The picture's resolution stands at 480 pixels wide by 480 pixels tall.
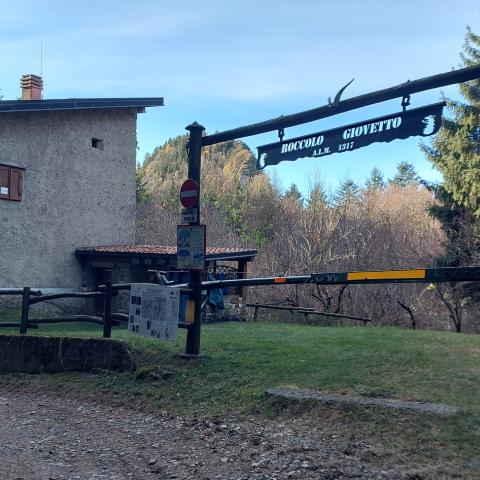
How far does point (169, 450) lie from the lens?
5.71 m

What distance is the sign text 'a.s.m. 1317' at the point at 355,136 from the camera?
6.99 meters

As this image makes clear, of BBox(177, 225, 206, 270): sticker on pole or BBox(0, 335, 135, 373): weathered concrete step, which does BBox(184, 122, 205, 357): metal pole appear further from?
BBox(0, 335, 135, 373): weathered concrete step

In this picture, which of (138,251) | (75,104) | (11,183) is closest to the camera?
(11,183)

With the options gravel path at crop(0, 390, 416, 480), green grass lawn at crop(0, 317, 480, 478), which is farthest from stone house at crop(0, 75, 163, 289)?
gravel path at crop(0, 390, 416, 480)

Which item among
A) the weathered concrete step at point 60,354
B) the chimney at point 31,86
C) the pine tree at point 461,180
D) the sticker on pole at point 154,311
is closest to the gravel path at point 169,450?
→ the sticker on pole at point 154,311

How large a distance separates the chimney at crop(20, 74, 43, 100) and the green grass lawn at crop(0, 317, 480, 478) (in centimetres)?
1484

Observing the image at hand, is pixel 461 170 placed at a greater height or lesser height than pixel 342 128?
greater

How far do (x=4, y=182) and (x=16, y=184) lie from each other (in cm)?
42

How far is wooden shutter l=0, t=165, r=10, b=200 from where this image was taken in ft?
55.9

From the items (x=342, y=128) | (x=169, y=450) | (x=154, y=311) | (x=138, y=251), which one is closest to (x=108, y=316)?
(x=154, y=311)

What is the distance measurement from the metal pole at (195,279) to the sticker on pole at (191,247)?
140 mm

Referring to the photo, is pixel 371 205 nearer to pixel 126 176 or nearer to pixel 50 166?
pixel 126 176

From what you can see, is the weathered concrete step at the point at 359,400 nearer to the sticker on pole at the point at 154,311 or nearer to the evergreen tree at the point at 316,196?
the sticker on pole at the point at 154,311

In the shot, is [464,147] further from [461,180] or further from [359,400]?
[359,400]
